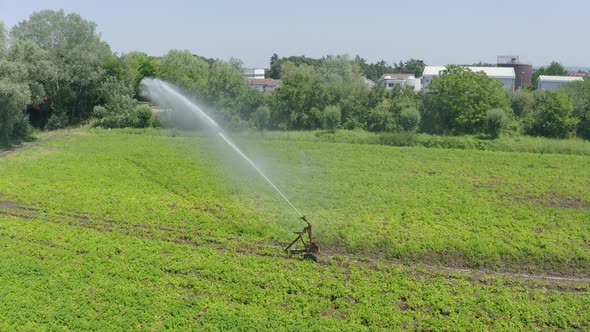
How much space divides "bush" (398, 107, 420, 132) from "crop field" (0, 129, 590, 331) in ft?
55.4

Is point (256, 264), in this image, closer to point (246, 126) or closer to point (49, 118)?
point (246, 126)

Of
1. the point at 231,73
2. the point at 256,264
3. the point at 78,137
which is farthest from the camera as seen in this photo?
the point at 231,73

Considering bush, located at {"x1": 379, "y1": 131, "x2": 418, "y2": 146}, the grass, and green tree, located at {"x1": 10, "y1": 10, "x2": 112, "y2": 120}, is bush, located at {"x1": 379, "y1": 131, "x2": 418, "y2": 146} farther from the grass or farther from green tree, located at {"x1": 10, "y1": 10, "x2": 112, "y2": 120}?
green tree, located at {"x1": 10, "y1": 10, "x2": 112, "y2": 120}

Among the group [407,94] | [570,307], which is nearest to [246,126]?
[407,94]

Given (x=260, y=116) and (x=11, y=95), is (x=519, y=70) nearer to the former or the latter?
(x=260, y=116)

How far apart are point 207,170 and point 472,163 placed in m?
18.0

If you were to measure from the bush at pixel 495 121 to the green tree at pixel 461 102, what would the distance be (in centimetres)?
255

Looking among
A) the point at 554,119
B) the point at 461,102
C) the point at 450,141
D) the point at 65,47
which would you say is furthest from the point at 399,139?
the point at 65,47

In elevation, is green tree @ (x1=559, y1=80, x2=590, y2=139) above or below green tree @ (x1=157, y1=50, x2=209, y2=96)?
below

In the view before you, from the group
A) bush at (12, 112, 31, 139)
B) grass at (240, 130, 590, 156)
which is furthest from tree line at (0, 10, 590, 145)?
bush at (12, 112, 31, 139)

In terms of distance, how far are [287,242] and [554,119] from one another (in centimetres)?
3954

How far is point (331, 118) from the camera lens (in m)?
50.6

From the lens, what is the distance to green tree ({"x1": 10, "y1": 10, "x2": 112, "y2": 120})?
165 ft

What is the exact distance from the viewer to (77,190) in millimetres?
25312
